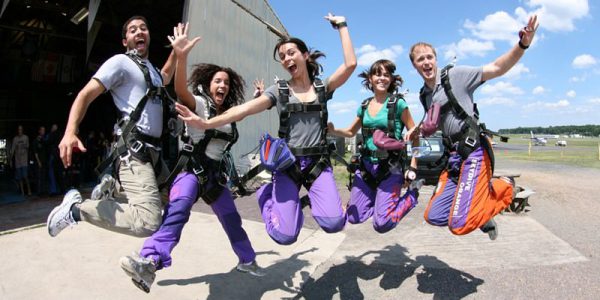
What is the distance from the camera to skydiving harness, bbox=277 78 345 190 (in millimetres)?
3615

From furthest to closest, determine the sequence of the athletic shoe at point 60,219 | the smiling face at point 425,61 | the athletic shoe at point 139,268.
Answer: the smiling face at point 425,61 < the athletic shoe at point 60,219 < the athletic shoe at point 139,268

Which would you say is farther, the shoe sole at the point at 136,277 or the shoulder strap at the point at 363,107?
the shoulder strap at the point at 363,107

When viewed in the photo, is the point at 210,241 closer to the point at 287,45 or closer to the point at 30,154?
the point at 287,45

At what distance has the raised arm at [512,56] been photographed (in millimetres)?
3379

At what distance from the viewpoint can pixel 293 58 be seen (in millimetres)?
3713

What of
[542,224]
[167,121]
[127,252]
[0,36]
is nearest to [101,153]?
[0,36]

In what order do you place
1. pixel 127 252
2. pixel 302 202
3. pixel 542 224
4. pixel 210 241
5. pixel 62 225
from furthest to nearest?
pixel 542 224 < pixel 210 241 < pixel 127 252 < pixel 302 202 < pixel 62 225

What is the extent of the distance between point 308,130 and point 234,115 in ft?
2.51

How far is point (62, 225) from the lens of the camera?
328 centimetres

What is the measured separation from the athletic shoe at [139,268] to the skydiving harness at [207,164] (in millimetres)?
788

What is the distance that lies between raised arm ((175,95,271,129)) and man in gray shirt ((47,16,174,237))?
0.44 metres

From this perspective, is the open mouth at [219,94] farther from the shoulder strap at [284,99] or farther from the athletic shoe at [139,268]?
the athletic shoe at [139,268]

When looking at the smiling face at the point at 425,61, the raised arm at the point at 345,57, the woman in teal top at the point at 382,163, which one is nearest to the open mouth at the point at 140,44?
the raised arm at the point at 345,57

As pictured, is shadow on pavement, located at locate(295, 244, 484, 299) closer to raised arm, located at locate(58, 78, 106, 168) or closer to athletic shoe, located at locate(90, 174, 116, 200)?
athletic shoe, located at locate(90, 174, 116, 200)
